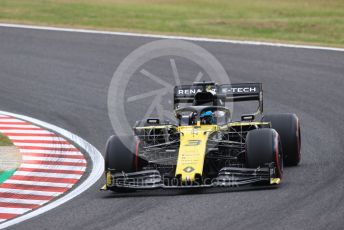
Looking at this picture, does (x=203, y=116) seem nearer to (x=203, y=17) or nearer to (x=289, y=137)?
(x=289, y=137)

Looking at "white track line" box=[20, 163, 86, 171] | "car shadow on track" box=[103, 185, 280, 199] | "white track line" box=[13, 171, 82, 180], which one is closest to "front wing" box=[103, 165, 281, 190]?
"car shadow on track" box=[103, 185, 280, 199]

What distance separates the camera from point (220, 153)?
14008mm

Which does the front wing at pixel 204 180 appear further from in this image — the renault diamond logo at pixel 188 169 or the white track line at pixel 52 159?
the white track line at pixel 52 159

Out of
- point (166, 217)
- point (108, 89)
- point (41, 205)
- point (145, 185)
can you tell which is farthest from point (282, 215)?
point (108, 89)

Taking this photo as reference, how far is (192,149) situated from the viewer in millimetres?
13562

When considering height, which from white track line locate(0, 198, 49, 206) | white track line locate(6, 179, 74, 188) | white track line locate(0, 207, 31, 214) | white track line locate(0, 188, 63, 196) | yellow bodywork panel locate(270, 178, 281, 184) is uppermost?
yellow bodywork panel locate(270, 178, 281, 184)

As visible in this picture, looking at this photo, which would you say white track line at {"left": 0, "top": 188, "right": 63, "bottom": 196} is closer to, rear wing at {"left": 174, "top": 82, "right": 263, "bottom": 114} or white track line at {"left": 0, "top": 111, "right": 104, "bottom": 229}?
white track line at {"left": 0, "top": 111, "right": 104, "bottom": 229}

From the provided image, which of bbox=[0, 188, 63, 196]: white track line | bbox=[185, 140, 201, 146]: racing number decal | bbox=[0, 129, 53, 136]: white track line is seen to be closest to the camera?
bbox=[185, 140, 201, 146]: racing number decal

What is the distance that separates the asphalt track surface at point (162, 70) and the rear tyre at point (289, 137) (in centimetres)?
25

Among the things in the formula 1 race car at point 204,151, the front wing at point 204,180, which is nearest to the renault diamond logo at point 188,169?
the formula 1 race car at point 204,151

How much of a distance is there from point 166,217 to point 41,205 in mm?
2259

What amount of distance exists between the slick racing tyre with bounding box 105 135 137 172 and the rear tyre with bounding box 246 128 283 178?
169 centimetres

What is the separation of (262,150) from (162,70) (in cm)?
1187

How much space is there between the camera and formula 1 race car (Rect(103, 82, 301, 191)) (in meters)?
13.3
